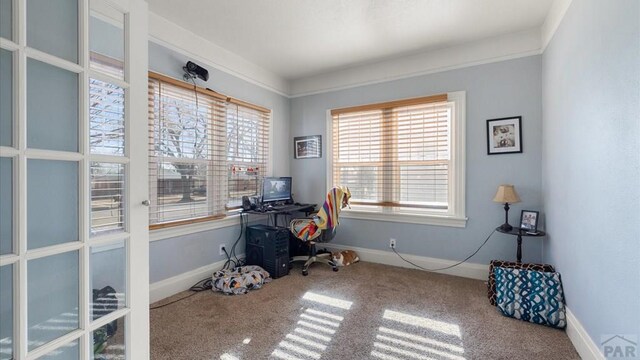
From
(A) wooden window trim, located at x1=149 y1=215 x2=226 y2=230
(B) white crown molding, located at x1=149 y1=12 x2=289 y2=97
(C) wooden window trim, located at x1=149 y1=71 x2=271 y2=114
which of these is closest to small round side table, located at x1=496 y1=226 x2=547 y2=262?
(A) wooden window trim, located at x1=149 y1=215 x2=226 y2=230

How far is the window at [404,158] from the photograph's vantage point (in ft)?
9.90

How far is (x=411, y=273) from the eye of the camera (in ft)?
10.0

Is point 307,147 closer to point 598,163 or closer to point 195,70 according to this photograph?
point 195,70

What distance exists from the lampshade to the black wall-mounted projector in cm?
309

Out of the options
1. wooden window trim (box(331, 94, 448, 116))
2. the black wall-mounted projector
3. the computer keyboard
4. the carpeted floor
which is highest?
the black wall-mounted projector

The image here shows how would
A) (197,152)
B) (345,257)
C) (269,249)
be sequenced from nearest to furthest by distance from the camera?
(197,152)
(269,249)
(345,257)

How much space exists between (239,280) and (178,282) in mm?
564

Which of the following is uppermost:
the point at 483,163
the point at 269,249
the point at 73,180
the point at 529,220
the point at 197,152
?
the point at 197,152

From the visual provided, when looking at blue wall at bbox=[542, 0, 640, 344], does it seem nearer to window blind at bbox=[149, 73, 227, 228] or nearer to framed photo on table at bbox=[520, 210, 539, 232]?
framed photo on table at bbox=[520, 210, 539, 232]

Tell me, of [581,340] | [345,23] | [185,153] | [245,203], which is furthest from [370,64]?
[581,340]

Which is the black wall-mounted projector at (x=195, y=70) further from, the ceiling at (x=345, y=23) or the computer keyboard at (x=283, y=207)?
the computer keyboard at (x=283, y=207)

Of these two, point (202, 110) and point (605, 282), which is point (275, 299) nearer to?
point (202, 110)

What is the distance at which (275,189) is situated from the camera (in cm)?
348

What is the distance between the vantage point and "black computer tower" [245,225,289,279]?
9.80 ft
